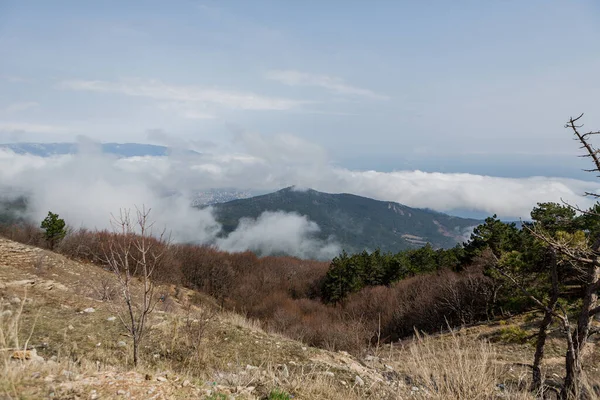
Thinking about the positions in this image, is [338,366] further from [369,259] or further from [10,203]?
[10,203]

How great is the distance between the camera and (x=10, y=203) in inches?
7426

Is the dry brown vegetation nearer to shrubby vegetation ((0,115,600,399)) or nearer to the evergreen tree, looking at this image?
shrubby vegetation ((0,115,600,399))

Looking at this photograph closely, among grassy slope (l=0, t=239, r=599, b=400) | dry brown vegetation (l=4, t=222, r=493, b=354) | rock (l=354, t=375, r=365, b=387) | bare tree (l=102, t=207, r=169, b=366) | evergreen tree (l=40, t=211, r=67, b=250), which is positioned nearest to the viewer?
grassy slope (l=0, t=239, r=599, b=400)

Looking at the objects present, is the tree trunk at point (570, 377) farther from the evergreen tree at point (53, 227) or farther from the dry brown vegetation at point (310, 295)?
the evergreen tree at point (53, 227)

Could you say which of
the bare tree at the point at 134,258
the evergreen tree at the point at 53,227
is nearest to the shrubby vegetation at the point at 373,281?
the bare tree at the point at 134,258

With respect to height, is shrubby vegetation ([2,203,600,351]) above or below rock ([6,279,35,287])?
below

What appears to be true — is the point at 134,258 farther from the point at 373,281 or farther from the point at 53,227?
the point at 373,281

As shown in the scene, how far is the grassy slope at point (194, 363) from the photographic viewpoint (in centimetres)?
368

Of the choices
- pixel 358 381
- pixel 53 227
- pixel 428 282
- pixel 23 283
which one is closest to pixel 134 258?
pixel 358 381

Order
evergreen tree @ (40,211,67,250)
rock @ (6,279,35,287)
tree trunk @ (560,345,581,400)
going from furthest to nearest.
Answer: evergreen tree @ (40,211,67,250), rock @ (6,279,35,287), tree trunk @ (560,345,581,400)

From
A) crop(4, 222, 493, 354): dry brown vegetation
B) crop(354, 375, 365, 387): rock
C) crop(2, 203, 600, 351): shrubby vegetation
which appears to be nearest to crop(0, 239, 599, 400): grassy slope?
crop(354, 375, 365, 387): rock

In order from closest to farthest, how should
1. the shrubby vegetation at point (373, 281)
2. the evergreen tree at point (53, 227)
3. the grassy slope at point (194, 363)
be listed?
the grassy slope at point (194, 363) → the shrubby vegetation at point (373, 281) → the evergreen tree at point (53, 227)

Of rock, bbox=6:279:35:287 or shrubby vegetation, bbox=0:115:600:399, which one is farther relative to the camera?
rock, bbox=6:279:35:287

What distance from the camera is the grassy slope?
12.1ft
